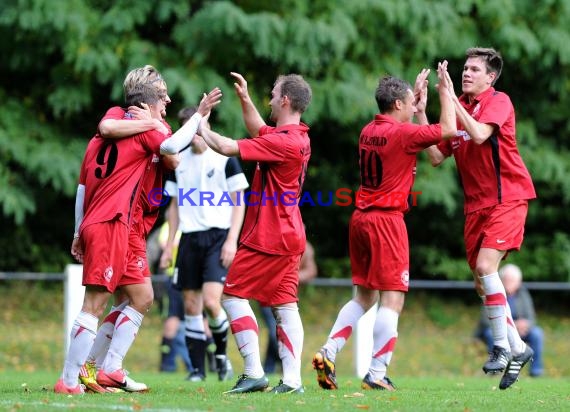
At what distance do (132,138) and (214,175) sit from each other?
303cm

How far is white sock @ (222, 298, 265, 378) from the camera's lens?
8297mm

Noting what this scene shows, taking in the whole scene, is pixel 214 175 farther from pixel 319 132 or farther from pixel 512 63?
pixel 512 63

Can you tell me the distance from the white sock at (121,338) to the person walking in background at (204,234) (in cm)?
240

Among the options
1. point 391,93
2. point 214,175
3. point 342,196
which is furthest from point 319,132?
point 391,93

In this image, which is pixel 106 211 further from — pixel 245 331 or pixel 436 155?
pixel 436 155

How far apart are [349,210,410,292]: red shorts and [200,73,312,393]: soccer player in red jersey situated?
71 cm

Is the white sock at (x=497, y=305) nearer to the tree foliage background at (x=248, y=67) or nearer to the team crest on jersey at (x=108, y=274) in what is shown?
the team crest on jersey at (x=108, y=274)

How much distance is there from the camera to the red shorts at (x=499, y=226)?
8703 millimetres

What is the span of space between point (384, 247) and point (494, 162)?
1121 mm

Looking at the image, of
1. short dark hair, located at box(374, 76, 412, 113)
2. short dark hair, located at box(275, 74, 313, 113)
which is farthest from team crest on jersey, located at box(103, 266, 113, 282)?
short dark hair, located at box(374, 76, 412, 113)

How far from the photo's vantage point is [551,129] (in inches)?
818

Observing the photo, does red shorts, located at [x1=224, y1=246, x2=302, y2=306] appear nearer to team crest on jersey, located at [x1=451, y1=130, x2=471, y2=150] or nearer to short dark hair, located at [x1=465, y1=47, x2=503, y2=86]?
team crest on jersey, located at [x1=451, y1=130, x2=471, y2=150]

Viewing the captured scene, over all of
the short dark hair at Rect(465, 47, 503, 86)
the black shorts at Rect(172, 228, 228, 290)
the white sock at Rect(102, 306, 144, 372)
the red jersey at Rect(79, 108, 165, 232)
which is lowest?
the white sock at Rect(102, 306, 144, 372)

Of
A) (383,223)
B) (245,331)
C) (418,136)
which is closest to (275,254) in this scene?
(245,331)
